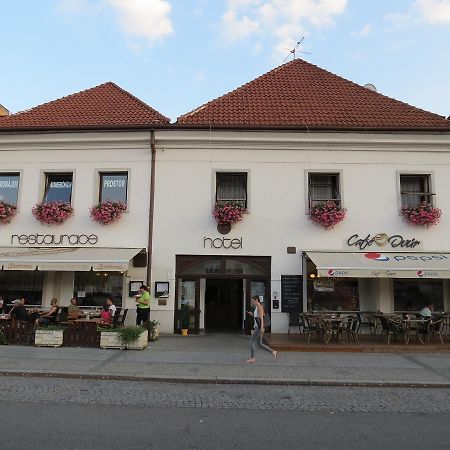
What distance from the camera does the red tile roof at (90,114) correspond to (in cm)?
1540

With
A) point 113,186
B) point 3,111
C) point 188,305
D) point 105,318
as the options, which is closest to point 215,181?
point 113,186

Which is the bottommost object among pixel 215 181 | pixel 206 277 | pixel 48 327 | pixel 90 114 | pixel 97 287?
pixel 48 327

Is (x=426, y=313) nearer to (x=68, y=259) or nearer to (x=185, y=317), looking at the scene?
(x=185, y=317)

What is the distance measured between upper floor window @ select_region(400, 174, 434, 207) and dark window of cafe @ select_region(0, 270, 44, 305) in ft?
42.4

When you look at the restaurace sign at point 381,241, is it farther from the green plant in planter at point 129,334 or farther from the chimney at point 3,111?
the chimney at point 3,111

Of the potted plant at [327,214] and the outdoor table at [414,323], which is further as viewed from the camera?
the potted plant at [327,214]

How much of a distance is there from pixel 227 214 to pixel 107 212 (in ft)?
13.2

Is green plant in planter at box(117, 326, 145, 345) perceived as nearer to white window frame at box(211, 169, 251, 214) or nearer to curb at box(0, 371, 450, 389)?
curb at box(0, 371, 450, 389)

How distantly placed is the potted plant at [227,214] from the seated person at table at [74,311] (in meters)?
5.28

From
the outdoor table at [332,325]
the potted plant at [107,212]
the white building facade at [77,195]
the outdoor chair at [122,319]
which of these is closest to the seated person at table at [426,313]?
the outdoor table at [332,325]

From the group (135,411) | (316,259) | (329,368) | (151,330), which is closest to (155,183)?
(151,330)

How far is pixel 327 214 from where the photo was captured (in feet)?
47.3

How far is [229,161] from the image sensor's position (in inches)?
599

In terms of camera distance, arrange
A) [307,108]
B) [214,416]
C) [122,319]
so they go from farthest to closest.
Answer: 1. [307,108]
2. [122,319]
3. [214,416]
